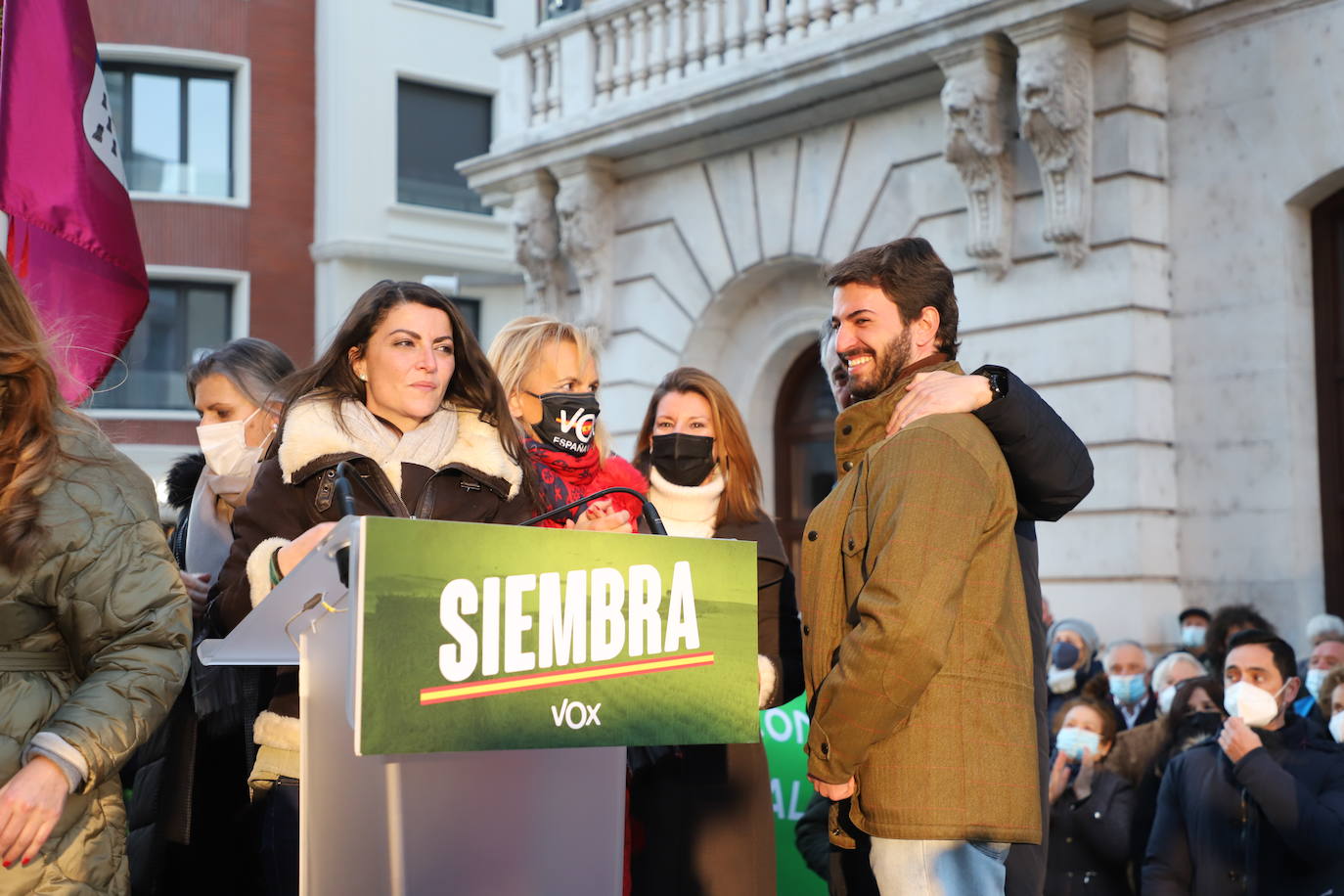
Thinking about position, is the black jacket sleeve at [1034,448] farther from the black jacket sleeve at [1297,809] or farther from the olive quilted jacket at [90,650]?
the black jacket sleeve at [1297,809]

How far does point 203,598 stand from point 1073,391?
7.15 metres

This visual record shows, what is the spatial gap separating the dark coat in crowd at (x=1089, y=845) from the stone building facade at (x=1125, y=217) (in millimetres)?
4018

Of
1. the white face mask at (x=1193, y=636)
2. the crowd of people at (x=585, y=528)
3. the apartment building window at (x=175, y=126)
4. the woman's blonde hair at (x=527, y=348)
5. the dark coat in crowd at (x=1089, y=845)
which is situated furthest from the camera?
the apartment building window at (x=175, y=126)

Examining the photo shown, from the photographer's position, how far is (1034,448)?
135 inches

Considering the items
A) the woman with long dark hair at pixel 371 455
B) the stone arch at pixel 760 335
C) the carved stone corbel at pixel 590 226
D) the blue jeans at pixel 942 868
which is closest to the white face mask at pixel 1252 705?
the blue jeans at pixel 942 868

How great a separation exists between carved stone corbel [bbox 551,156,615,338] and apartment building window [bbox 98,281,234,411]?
1032 centimetres

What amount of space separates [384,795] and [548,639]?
1.06 ft

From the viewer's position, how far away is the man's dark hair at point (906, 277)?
3.58m

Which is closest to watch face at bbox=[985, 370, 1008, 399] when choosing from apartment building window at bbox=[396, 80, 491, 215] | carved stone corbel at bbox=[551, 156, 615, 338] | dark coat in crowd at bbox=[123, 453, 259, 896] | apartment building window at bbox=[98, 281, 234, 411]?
dark coat in crowd at bbox=[123, 453, 259, 896]

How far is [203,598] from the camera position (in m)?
4.13

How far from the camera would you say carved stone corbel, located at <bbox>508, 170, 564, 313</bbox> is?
13.8 meters

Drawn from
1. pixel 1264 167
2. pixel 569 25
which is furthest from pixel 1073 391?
pixel 569 25

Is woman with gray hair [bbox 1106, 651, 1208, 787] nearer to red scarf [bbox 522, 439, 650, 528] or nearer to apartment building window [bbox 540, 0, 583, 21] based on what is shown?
red scarf [bbox 522, 439, 650, 528]

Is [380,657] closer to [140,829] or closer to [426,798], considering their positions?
[426,798]
